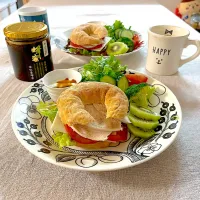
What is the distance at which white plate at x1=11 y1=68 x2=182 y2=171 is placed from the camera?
0.46 metres

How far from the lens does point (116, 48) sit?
95 cm

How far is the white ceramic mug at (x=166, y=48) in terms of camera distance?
782mm

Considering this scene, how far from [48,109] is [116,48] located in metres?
0.44


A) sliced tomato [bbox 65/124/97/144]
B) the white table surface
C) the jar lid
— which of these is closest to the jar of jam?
the jar lid

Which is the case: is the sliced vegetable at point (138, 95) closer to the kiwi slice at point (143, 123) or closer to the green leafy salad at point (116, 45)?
the kiwi slice at point (143, 123)

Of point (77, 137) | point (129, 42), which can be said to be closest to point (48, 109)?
point (77, 137)

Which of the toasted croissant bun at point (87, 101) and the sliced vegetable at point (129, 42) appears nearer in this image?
the toasted croissant bun at point (87, 101)

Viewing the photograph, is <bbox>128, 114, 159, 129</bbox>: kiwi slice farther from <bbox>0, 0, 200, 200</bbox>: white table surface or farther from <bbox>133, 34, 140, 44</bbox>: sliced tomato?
<bbox>133, 34, 140, 44</bbox>: sliced tomato

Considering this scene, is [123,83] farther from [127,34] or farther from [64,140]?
[127,34]

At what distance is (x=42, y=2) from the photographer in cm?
186

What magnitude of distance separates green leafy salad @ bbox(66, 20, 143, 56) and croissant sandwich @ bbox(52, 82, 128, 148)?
38 cm

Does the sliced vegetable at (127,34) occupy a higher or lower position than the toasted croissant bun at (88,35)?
lower

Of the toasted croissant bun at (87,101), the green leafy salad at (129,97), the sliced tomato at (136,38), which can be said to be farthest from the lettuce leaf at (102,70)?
the sliced tomato at (136,38)

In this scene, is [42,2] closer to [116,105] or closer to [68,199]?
[116,105]
